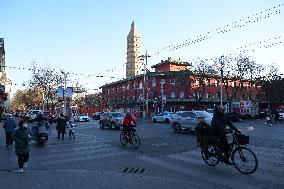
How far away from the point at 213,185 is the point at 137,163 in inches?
159

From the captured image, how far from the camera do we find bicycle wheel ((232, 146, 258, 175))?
927 cm

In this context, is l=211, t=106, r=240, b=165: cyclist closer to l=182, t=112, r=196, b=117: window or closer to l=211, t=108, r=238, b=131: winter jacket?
l=211, t=108, r=238, b=131: winter jacket

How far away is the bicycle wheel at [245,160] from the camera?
927 centimetres

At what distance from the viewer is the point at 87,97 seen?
367 ft

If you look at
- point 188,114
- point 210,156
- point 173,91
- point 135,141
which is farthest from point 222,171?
point 173,91

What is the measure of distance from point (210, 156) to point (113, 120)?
2164 cm

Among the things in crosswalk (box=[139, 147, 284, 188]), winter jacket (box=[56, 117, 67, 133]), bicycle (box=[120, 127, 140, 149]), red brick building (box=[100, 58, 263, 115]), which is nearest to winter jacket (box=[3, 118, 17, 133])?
winter jacket (box=[56, 117, 67, 133])

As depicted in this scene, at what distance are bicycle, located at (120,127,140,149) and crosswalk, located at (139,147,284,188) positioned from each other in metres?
3.05

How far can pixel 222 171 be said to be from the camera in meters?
9.78

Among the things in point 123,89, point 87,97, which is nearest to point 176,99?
point 123,89

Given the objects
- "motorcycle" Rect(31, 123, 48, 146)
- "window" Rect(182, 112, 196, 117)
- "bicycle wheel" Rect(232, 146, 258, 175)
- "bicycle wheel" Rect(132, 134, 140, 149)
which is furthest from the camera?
"window" Rect(182, 112, 196, 117)

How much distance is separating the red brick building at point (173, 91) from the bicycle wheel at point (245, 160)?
48.7 metres

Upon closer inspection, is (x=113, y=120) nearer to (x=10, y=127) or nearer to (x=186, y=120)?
(x=186, y=120)

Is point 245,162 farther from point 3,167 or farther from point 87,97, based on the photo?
point 87,97
